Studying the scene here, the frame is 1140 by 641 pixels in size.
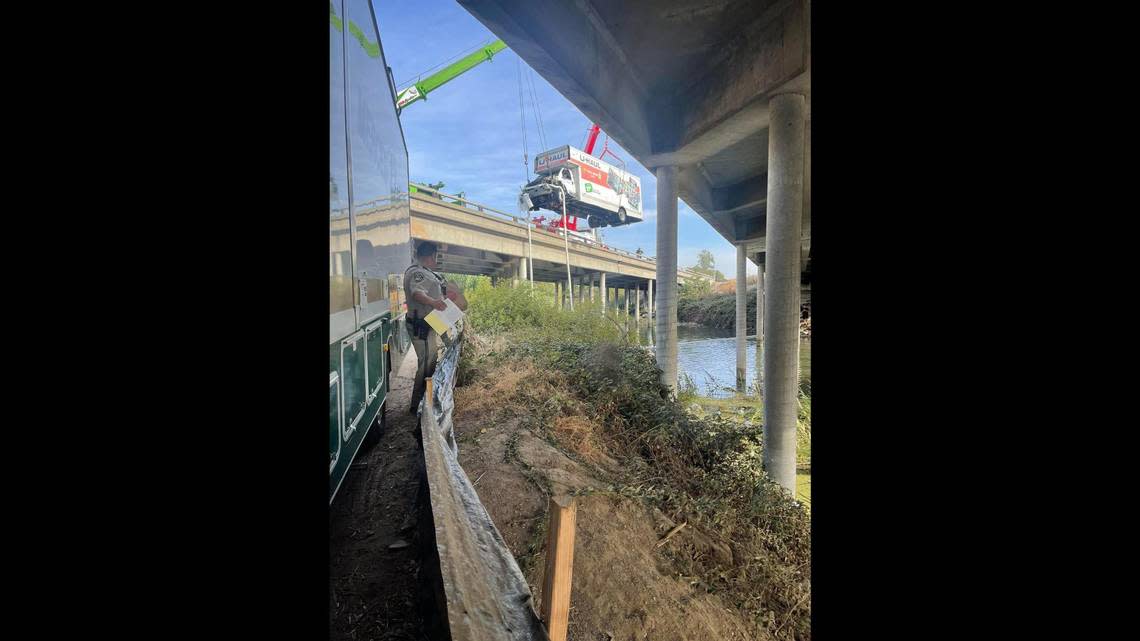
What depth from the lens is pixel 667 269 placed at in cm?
968

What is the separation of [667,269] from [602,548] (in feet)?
22.7

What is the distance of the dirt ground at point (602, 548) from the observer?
3.22 metres

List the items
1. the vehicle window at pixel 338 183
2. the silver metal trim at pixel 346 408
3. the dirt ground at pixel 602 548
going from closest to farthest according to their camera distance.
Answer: the vehicle window at pixel 338 183 → the silver metal trim at pixel 346 408 → the dirt ground at pixel 602 548

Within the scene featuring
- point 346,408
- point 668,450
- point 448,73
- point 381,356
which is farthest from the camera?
point 448,73

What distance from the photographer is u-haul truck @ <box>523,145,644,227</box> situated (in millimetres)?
22938

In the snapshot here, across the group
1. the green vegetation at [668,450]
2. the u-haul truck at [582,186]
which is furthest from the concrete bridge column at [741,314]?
the green vegetation at [668,450]

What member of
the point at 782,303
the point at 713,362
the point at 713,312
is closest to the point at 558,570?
the point at 782,303

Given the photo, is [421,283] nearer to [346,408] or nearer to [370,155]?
[370,155]

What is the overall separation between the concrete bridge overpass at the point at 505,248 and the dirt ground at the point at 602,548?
338 inches

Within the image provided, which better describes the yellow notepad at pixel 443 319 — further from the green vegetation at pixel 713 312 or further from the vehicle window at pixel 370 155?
the green vegetation at pixel 713 312

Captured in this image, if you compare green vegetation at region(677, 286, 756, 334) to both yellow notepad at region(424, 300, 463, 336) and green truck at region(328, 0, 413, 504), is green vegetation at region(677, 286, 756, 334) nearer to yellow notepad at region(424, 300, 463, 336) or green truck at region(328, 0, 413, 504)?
yellow notepad at region(424, 300, 463, 336)

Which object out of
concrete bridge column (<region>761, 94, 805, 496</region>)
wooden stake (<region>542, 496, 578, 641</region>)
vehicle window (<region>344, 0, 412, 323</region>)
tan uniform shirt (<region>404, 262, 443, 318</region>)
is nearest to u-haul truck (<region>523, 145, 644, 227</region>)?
concrete bridge column (<region>761, 94, 805, 496</region>)
